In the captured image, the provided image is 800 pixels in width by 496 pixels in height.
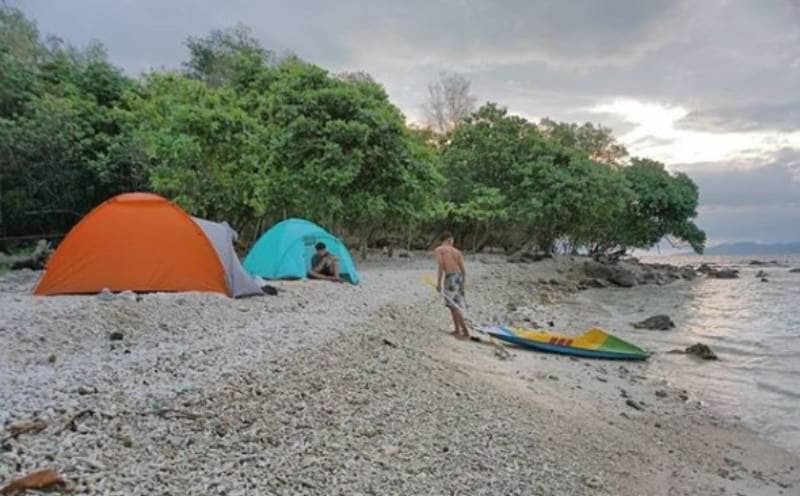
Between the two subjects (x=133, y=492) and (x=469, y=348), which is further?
(x=469, y=348)

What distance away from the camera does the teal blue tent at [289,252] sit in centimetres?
1510

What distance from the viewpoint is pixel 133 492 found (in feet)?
12.1

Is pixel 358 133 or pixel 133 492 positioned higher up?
pixel 358 133

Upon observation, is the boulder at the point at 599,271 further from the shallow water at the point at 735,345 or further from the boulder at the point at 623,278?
the shallow water at the point at 735,345

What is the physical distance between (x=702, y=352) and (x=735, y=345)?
7.85 feet

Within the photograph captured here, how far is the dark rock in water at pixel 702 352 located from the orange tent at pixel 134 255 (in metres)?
10.2

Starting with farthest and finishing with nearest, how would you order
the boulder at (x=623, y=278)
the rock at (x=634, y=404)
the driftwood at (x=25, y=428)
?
the boulder at (x=623, y=278)
the rock at (x=634, y=404)
the driftwood at (x=25, y=428)

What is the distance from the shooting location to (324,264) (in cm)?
1534

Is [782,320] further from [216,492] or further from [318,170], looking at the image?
[216,492]

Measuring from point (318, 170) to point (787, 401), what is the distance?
47.3ft

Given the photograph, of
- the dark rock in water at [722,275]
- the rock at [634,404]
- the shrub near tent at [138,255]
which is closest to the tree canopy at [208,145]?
the shrub near tent at [138,255]

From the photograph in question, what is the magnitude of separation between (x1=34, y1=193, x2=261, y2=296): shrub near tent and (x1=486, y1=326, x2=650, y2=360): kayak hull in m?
5.33

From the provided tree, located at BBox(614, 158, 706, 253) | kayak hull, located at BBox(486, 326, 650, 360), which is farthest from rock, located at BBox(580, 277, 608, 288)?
kayak hull, located at BBox(486, 326, 650, 360)

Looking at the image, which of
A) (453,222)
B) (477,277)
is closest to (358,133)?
(477,277)
